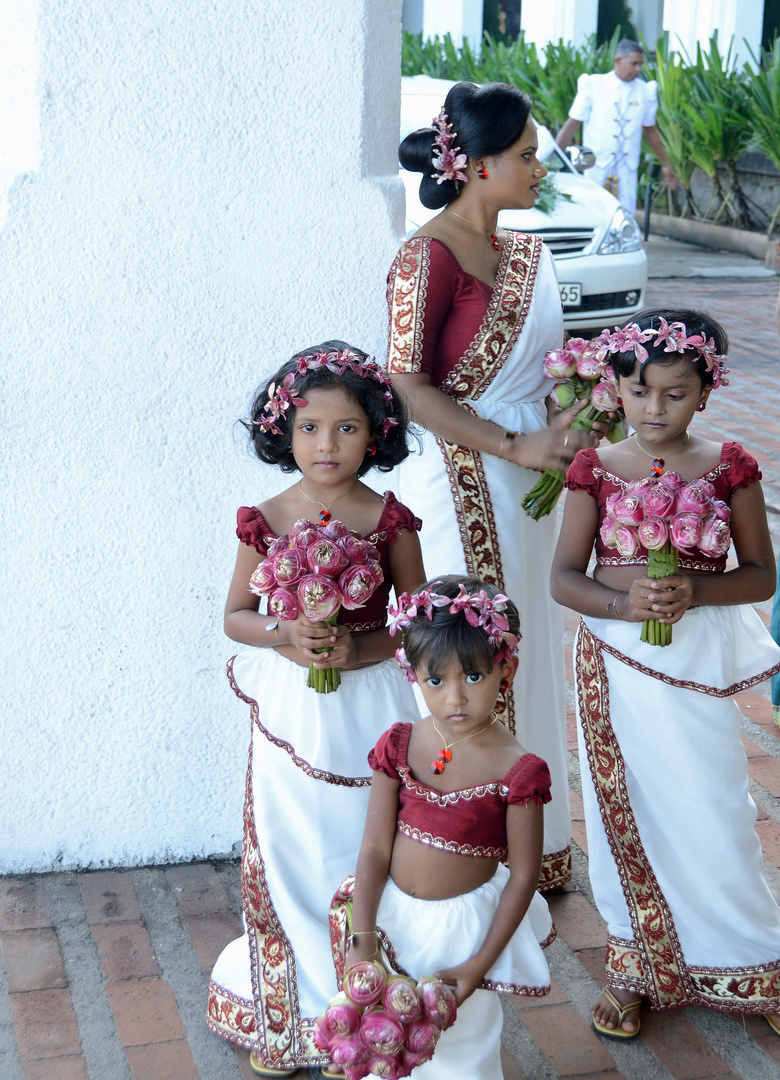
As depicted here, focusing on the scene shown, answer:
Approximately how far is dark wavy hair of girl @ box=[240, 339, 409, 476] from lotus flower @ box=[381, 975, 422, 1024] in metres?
1.05

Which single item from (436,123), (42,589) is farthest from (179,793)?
(436,123)

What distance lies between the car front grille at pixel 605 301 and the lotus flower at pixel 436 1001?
7.56 metres

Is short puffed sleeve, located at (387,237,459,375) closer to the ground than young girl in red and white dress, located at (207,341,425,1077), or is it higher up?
higher up

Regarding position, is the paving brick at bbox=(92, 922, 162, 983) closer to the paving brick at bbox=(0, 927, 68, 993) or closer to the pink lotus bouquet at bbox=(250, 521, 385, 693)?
the paving brick at bbox=(0, 927, 68, 993)

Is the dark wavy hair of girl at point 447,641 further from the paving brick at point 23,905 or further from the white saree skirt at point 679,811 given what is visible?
the paving brick at point 23,905

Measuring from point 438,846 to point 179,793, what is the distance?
141 cm

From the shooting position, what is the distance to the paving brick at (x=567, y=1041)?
275 cm

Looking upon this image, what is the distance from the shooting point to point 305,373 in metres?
2.61

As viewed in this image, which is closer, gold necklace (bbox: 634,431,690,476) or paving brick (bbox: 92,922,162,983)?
gold necklace (bbox: 634,431,690,476)

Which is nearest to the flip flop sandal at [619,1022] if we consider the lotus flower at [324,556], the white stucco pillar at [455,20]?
the lotus flower at [324,556]

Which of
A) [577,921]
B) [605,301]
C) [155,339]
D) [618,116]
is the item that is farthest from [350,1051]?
[618,116]

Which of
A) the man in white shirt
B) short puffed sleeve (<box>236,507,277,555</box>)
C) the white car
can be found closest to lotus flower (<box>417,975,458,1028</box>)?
short puffed sleeve (<box>236,507,277,555</box>)

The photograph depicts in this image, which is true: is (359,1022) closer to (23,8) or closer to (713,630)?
(713,630)

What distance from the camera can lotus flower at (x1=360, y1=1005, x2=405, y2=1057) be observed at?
211cm
